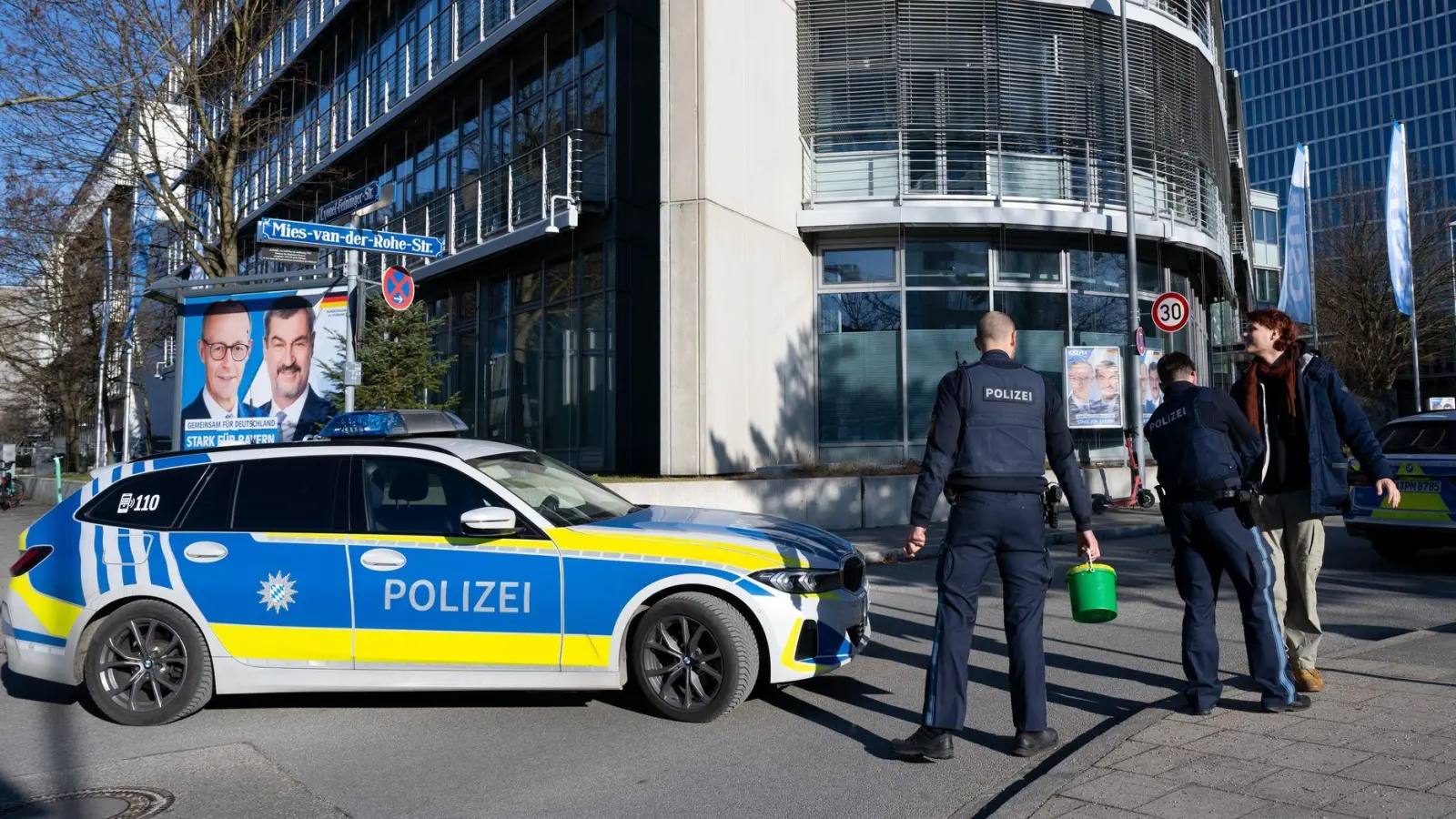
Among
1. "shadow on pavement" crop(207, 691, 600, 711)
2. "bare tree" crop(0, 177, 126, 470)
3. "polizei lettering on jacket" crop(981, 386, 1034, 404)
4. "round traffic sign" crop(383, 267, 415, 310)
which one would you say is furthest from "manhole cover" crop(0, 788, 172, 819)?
"bare tree" crop(0, 177, 126, 470)

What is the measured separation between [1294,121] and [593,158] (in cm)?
9105

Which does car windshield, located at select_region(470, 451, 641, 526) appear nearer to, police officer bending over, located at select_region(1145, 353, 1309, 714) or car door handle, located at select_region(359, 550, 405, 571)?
car door handle, located at select_region(359, 550, 405, 571)

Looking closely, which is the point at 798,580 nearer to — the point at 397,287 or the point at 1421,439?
the point at 1421,439

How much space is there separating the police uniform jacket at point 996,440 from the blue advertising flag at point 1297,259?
26.8 meters

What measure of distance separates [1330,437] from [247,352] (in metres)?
14.7

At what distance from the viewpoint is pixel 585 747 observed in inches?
210

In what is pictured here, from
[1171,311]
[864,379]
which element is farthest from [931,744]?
[864,379]

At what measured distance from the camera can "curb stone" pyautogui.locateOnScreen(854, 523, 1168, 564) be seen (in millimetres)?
13367

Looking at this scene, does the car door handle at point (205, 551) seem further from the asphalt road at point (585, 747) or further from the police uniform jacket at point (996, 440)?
the police uniform jacket at point (996, 440)

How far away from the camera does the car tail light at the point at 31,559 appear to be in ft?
20.6

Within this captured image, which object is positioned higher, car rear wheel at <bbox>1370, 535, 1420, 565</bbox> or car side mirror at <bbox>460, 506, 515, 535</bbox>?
car side mirror at <bbox>460, 506, 515, 535</bbox>

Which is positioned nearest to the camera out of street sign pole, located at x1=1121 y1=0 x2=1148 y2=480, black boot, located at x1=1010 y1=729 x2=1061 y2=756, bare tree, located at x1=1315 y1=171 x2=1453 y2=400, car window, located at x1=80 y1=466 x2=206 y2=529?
black boot, located at x1=1010 y1=729 x2=1061 y2=756

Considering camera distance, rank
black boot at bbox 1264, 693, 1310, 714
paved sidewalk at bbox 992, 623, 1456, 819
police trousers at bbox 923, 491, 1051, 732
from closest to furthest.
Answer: paved sidewalk at bbox 992, 623, 1456, 819
police trousers at bbox 923, 491, 1051, 732
black boot at bbox 1264, 693, 1310, 714

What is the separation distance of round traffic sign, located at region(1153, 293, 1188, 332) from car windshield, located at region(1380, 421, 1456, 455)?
20.8 feet
